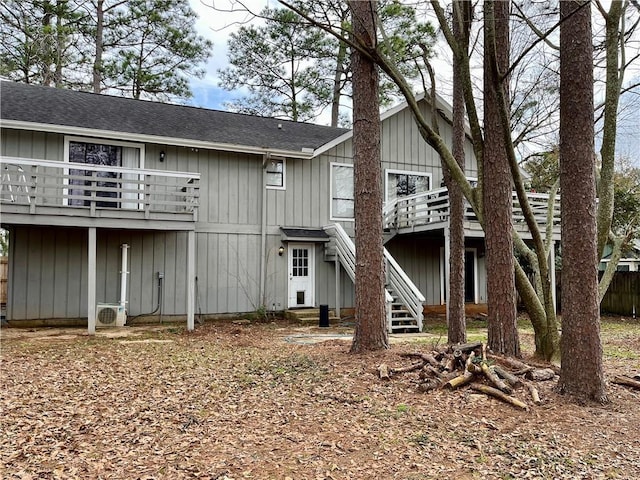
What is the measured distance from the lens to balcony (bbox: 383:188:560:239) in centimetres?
1222

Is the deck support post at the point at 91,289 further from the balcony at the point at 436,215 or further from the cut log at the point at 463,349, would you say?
the balcony at the point at 436,215

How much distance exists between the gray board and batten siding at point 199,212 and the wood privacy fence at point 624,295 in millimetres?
5612

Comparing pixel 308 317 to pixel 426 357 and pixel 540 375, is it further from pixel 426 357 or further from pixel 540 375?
pixel 540 375

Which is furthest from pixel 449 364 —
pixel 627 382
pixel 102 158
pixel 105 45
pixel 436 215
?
pixel 105 45

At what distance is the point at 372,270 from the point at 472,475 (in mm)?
3854

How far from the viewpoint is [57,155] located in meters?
10.9

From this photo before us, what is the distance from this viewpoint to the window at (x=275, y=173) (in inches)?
514

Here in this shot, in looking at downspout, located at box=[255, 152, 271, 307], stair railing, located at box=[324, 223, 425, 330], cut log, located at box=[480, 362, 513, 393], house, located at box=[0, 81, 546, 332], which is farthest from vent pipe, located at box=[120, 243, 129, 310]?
cut log, located at box=[480, 362, 513, 393]

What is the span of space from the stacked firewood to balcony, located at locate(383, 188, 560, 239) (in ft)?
21.4

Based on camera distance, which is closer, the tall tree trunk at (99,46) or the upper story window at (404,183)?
the upper story window at (404,183)

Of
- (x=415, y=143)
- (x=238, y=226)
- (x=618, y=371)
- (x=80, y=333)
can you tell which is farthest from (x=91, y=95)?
(x=618, y=371)

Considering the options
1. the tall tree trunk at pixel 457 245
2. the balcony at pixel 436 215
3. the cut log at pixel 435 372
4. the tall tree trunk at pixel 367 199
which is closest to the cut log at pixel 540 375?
the cut log at pixel 435 372

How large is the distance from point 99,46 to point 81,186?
12772 mm

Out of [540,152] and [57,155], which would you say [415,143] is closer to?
[540,152]
